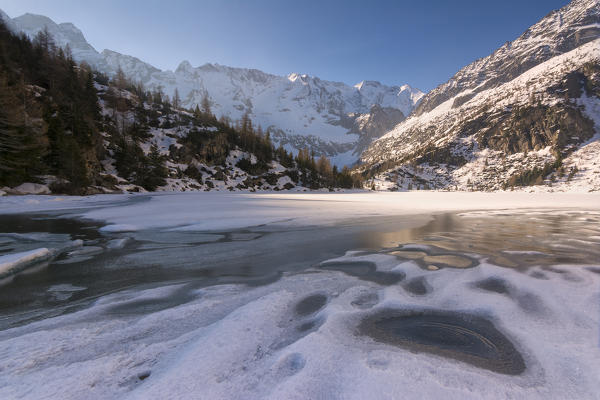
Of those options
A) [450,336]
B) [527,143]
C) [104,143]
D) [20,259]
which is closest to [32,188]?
[20,259]

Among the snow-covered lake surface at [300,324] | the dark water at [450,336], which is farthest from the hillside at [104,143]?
the dark water at [450,336]

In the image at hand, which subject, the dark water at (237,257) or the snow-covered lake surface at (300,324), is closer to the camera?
the snow-covered lake surface at (300,324)

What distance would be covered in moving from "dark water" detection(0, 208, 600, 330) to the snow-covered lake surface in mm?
42

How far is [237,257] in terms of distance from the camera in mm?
4930

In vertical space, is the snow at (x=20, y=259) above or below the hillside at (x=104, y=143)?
below

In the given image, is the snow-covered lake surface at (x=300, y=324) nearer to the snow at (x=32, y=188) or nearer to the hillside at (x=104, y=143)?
the snow at (x=32, y=188)

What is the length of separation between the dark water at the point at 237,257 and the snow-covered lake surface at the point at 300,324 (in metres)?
0.04

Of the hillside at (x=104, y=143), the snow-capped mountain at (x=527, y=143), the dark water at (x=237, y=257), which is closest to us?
the dark water at (x=237, y=257)

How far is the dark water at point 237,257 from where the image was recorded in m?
3.11

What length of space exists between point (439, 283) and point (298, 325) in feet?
7.49

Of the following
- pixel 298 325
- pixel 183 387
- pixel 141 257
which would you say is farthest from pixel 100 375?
pixel 141 257

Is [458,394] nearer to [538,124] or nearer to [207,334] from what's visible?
[207,334]

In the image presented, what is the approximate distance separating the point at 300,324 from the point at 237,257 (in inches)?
116

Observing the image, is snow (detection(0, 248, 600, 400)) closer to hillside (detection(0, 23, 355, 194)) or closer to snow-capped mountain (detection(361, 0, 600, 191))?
hillside (detection(0, 23, 355, 194))
